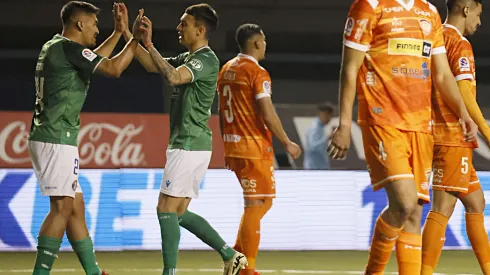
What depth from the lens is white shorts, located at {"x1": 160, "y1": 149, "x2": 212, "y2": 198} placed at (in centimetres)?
672

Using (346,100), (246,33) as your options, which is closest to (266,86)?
(246,33)

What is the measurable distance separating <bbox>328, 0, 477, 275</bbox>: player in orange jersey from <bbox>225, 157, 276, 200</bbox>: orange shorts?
1706 millimetres

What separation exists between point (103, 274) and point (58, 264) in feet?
8.18

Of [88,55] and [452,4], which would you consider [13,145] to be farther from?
[452,4]

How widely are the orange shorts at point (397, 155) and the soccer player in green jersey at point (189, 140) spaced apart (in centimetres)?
142

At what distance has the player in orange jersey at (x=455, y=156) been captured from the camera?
6.79 metres

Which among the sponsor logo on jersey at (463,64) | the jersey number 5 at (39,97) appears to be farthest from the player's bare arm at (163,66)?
the sponsor logo on jersey at (463,64)

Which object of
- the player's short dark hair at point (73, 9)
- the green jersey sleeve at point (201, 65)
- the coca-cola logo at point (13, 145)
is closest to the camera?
the player's short dark hair at point (73, 9)

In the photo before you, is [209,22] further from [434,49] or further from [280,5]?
[280,5]

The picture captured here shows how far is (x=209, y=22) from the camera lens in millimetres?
6996

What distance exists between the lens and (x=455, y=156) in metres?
6.84

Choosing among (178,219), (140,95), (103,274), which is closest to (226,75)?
(178,219)

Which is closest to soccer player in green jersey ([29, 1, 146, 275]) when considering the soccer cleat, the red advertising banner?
the soccer cleat

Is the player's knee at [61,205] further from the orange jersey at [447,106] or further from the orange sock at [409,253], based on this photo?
the orange jersey at [447,106]
